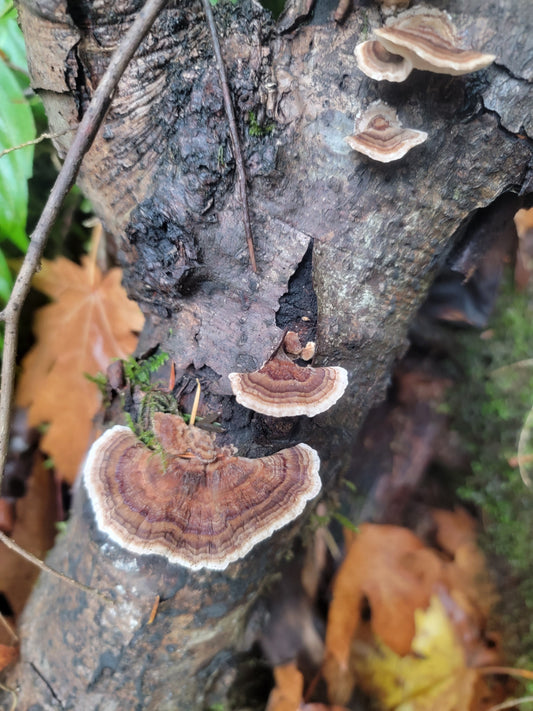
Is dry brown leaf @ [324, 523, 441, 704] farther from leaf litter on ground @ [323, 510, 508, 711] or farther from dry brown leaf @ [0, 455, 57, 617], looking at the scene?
dry brown leaf @ [0, 455, 57, 617]

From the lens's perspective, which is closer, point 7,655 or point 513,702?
point 7,655

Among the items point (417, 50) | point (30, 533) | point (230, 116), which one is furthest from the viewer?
point (30, 533)

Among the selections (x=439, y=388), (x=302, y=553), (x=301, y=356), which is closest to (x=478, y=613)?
(x=302, y=553)

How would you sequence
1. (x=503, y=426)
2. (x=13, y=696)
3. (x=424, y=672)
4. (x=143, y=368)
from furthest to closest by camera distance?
(x=503, y=426), (x=424, y=672), (x=13, y=696), (x=143, y=368)

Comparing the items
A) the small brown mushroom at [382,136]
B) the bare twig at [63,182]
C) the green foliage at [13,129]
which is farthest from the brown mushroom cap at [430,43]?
the green foliage at [13,129]

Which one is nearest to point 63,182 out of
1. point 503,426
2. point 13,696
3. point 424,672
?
point 13,696

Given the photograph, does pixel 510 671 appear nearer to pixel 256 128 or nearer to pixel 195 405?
pixel 195 405
